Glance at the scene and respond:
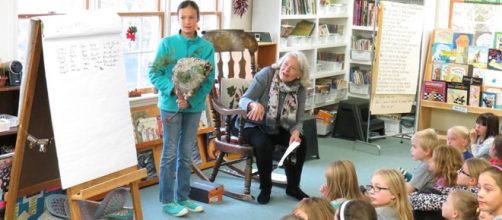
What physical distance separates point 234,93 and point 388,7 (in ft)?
6.84

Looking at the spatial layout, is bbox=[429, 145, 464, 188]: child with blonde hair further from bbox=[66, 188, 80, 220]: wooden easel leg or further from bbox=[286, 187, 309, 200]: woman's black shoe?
bbox=[66, 188, 80, 220]: wooden easel leg

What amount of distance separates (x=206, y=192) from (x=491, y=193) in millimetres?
2089

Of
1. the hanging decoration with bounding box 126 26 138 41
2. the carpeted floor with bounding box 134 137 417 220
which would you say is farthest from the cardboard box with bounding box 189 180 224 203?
the hanging decoration with bounding box 126 26 138 41

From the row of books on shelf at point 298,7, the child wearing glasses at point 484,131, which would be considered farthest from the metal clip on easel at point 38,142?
the row of books on shelf at point 298,7

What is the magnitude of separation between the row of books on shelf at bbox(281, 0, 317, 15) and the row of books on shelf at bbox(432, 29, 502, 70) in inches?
49.7

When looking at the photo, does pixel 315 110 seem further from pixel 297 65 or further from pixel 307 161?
pixel 297 65

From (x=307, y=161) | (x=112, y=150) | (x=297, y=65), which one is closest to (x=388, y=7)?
(x=307, y=161)

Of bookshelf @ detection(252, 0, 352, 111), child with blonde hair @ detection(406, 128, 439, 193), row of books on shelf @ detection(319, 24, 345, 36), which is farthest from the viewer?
row of books on shelf @ detection(319, 24, 345, 36)

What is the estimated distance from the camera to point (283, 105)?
180 inches

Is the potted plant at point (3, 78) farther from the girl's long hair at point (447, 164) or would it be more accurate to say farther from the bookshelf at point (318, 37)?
the bookshelf at point (318, 37)

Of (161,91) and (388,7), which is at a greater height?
(388,7)

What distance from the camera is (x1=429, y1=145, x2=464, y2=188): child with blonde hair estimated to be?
11.5 feet

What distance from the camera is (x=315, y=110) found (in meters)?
6.94

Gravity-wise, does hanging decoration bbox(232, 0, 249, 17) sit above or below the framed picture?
above
